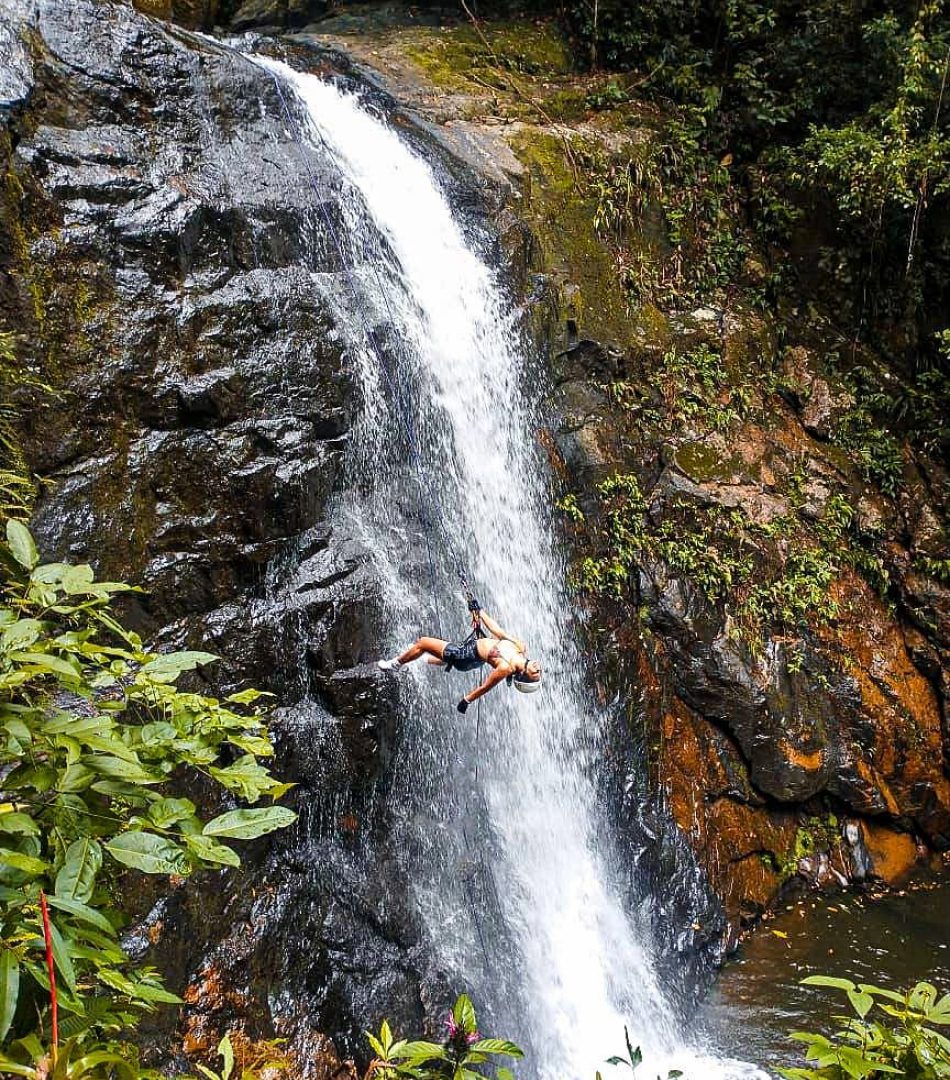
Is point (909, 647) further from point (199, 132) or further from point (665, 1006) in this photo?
point (199, 132)

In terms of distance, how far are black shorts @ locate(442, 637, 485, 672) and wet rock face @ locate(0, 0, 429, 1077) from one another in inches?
23.5

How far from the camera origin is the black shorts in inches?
199

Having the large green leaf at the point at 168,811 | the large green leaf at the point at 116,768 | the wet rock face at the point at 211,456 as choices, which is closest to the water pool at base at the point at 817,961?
the wet rock face at the point at 211,456

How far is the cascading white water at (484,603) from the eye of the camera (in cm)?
554

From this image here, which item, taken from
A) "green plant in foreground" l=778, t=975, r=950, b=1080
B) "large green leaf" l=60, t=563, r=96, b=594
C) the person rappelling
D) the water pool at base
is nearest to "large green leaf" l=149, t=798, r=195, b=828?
"large green leaf" l=60, t=563, r=96, b=594

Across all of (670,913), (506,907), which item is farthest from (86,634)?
(670,913)

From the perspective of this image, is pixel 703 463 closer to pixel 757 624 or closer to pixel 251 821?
pixel 757 624

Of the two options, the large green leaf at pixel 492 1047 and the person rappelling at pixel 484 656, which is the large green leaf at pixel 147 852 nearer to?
the large green leaf at pixel 492 1047

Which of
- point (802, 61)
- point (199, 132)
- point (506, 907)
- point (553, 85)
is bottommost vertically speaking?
point (506, 907)

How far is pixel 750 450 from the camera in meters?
8.80

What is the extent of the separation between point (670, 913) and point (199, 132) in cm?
744

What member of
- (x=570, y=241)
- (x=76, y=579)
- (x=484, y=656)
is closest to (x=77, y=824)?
(x=76, y=579)

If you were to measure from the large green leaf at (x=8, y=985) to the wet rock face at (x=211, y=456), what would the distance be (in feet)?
10.2

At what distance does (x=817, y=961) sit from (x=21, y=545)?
714cm
